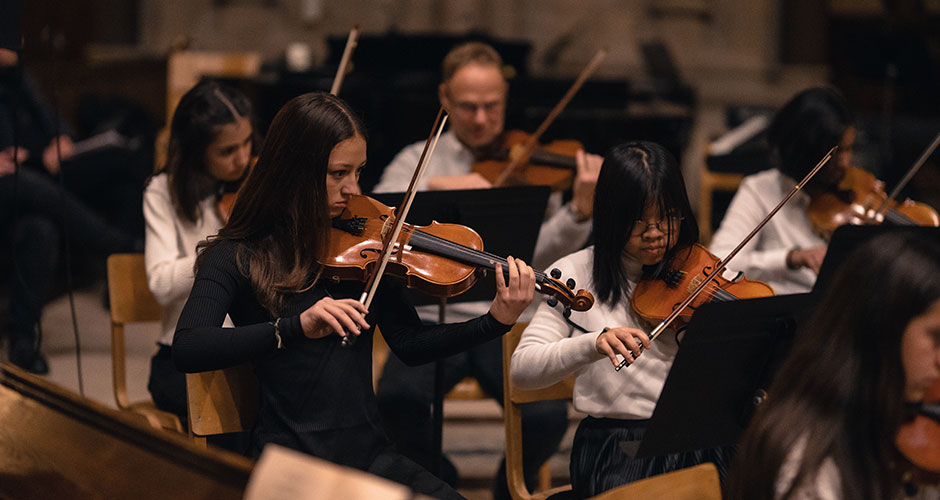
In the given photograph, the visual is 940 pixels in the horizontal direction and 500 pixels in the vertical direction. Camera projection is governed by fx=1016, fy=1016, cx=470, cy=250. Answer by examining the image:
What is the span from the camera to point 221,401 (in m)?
1.81

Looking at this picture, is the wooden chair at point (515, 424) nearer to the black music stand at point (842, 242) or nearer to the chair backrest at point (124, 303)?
the black music stand at point (842, 242)

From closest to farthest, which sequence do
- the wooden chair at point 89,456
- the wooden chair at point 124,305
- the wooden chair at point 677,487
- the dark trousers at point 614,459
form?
1. the wooden chair at point 89,456
2. the wooden chair at point 677,487
3. the dark trousers at point 614,459
4. the wooden chair at point 124,305

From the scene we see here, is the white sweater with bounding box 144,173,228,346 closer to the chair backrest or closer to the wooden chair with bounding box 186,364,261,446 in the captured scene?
the chair backrest

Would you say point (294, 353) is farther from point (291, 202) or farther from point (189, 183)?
point (189, 183)

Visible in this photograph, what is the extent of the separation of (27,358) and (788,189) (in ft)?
7.98

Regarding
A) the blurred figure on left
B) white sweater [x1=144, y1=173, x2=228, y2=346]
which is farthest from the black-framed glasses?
the blurred figure on left

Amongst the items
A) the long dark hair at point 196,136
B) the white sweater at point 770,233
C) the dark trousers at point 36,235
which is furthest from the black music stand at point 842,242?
the dark trousers at point 36,235

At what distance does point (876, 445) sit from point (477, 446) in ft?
6.49

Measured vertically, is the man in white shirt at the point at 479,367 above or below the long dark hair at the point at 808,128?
below

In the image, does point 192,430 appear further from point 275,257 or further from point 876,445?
point 876,445

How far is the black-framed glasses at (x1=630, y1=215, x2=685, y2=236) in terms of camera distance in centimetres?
182

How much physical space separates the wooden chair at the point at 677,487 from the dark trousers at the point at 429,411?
1102mm

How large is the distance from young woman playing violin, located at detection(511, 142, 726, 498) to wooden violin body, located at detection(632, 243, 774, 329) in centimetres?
2

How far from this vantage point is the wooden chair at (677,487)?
4.24 feet
